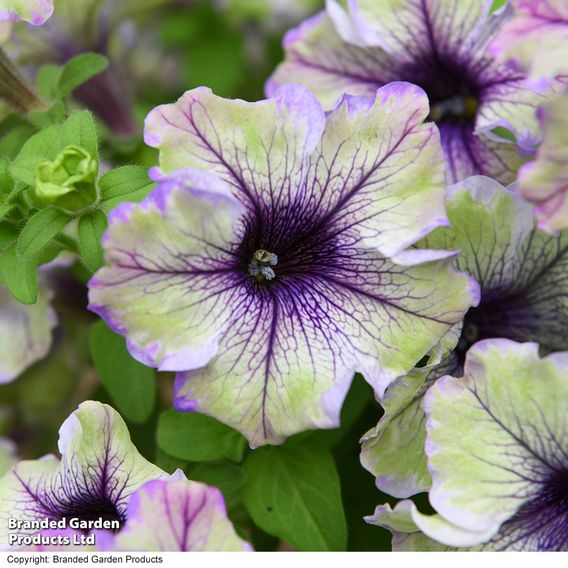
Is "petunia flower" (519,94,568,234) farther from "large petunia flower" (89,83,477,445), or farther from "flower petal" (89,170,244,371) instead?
"flower petal" (89,170,244,371)

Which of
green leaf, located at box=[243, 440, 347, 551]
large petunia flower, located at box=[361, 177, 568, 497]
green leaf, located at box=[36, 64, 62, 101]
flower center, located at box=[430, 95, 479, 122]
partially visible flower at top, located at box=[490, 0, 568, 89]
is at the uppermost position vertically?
partially visible flower at top, located at box=[490, 0, 568, 89]

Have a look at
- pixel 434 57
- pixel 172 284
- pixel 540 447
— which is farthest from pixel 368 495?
pixel 434 57

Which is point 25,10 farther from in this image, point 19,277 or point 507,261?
point 507,261

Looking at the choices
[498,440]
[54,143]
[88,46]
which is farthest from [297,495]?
[88,46]

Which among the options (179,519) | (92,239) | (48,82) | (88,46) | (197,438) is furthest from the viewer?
(88,46)

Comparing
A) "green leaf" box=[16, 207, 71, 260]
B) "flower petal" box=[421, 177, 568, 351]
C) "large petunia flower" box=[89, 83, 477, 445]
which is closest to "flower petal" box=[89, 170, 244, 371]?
"large petunia flower" box=[89, 83, 477, 445]

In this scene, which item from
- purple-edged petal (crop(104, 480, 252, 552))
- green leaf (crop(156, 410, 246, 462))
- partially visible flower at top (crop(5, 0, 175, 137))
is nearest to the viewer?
purple-edged petal (crop(104, 480, 252, 552))

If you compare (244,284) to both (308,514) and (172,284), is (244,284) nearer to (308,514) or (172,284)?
(172,284)
